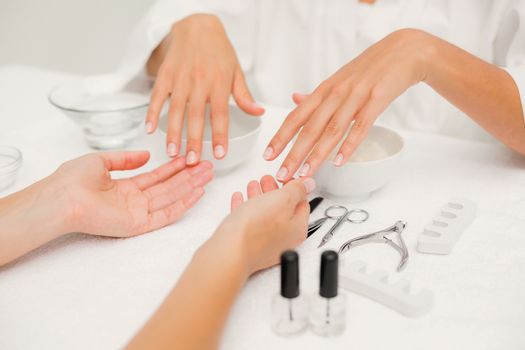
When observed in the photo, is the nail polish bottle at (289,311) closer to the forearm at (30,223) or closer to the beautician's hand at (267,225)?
the beautician's hand at (267,225)

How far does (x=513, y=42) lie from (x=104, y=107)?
29.9 inches

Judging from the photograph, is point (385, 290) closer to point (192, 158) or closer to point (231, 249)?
point (231, 249)

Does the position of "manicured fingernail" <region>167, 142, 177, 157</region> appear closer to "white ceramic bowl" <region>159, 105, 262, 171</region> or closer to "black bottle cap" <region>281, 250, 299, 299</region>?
"white ceramic bowl" <region>159, 105, 262, 171</region>

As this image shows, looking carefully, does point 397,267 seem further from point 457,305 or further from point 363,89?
point 363,89

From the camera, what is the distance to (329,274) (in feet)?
1.92

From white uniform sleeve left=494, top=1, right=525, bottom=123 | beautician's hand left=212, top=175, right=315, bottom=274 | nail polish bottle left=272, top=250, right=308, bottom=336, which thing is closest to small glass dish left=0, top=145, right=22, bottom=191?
beautician's hand left=212, top=175, right=315, bottom=274

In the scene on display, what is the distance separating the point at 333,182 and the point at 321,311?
0.27 metres

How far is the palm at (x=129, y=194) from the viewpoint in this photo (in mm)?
772

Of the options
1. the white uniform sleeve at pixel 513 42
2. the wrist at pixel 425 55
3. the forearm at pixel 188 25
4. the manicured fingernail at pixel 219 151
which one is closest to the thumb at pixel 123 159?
the manicured fingernail at pixel 219 151

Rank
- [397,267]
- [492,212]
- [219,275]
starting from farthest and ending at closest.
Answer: [492,212], [397,267], [219,275]

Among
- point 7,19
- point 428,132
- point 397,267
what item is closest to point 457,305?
point 397,267

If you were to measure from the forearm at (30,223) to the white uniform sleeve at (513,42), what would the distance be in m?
0.71

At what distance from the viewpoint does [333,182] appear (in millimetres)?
854

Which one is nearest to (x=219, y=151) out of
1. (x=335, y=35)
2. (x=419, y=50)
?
(x=419, y=50)
